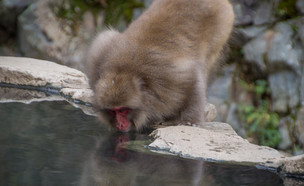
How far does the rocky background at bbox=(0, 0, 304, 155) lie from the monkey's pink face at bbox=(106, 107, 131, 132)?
3.99m

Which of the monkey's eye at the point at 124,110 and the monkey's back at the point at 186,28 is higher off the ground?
the monkey's back at the point at 186,28

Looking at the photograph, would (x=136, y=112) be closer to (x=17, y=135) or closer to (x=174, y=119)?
(x=174, y=119)

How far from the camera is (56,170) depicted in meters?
2.23

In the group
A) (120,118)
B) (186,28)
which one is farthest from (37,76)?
(186,28)

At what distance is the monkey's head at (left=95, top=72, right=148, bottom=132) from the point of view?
3.68 meters

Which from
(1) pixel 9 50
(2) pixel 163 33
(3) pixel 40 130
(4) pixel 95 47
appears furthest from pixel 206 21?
(1) pixel 9 50

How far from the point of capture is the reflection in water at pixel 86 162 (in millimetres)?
2166

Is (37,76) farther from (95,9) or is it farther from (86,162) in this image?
(95,9)

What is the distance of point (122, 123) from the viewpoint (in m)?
3.76

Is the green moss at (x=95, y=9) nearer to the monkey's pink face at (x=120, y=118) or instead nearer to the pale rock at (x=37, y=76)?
the pale rock at (x=37, y=76)

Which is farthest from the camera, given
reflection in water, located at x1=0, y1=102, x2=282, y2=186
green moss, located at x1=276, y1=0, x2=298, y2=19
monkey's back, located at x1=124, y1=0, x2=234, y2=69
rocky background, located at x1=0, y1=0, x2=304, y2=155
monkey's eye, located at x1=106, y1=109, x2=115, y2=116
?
green moss, located at x1=276, y1=0, x2=298, y2=19

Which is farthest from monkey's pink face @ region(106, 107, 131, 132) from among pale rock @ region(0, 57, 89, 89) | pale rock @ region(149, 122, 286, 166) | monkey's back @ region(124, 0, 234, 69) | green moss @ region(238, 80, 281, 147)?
green moss @ region(238, 80, 281, 147)

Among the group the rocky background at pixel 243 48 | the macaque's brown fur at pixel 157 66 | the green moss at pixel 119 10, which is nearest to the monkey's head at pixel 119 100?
the macaque's brown fur at pixel 157 66

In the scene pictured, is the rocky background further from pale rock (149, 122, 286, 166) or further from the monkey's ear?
pale rock (149, 122, 286, 166)
